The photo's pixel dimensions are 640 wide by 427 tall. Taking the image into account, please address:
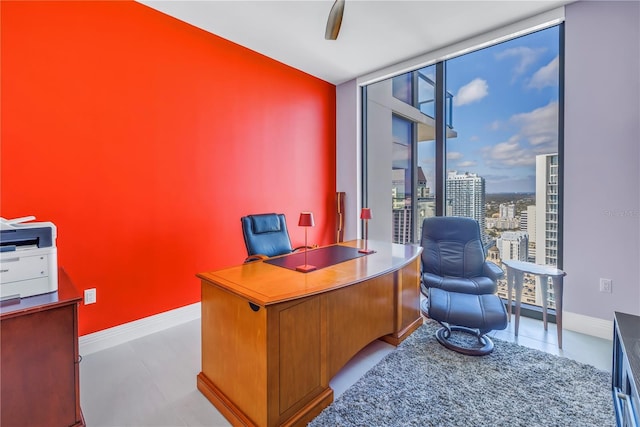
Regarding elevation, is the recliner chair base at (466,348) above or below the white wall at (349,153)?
below

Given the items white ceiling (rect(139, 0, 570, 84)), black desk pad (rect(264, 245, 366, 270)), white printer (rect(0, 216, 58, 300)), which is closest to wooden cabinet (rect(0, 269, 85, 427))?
white printer (rect(0, 216, 58, 300))

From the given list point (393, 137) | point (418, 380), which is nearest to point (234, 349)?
point (418, 380)

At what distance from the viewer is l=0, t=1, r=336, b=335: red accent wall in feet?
6.63

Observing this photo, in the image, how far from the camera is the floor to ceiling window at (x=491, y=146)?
2.79 metres

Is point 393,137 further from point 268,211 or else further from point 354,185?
point 268,211

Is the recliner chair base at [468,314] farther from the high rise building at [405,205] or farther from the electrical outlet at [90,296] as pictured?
the electrical outlet at [90,296]

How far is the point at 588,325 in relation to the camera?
2506 millimetres

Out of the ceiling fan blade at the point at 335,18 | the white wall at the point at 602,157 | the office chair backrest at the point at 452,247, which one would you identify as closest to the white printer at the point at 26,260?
the ceiling fan blade at the point at 335,18

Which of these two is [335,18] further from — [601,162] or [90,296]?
[90,296]

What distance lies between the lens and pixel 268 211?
353 centimetres

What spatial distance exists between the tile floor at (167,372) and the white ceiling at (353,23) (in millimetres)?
2864

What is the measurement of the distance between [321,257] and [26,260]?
1.72 m

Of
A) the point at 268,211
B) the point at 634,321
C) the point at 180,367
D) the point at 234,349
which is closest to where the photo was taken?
the point at 634,321

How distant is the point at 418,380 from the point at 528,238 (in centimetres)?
198
